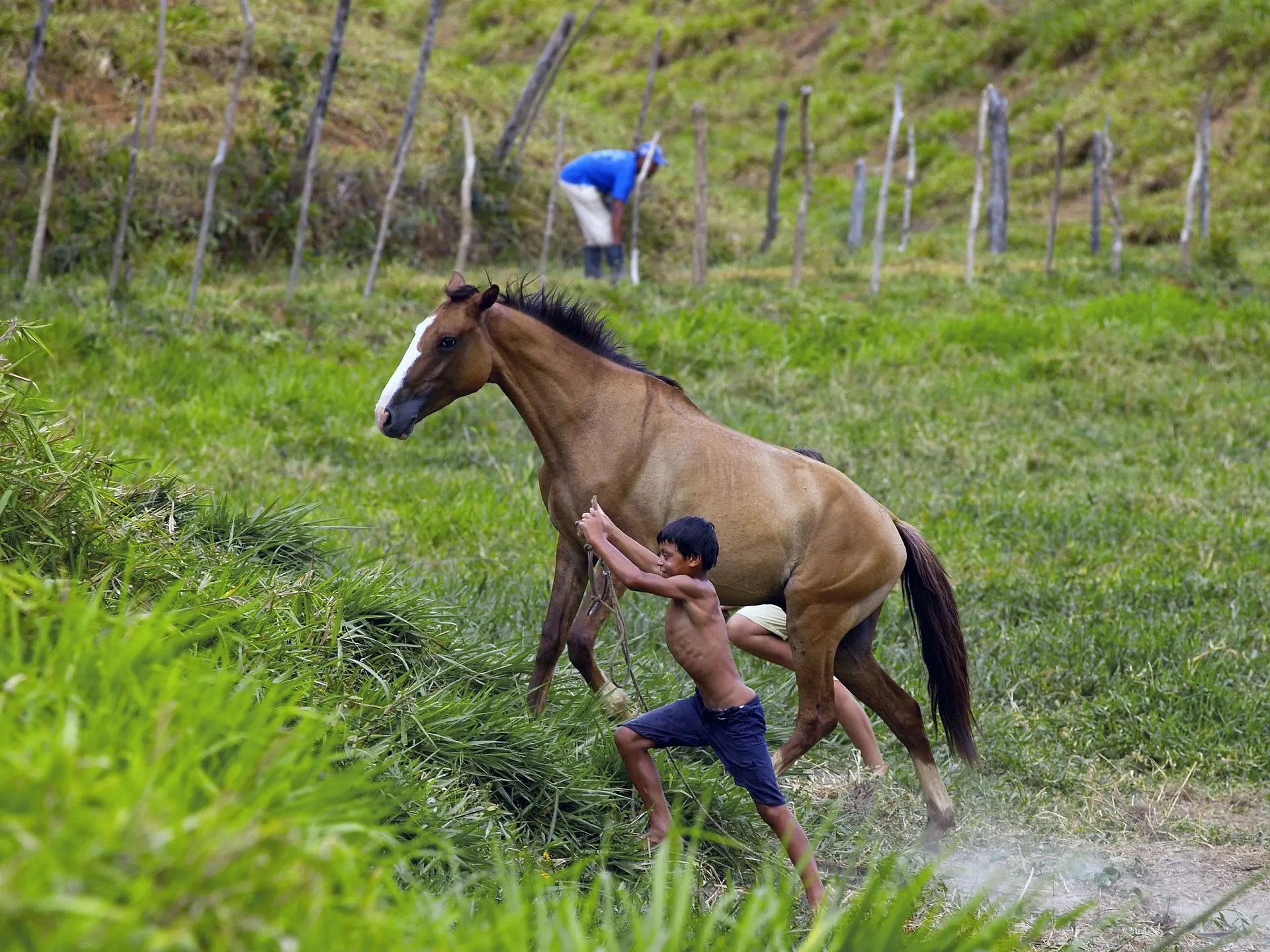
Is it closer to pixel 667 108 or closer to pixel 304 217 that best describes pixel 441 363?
pixel 304 217

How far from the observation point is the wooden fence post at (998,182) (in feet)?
58.4

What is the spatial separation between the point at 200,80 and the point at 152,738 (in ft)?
53.8

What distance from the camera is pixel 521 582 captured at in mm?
7039

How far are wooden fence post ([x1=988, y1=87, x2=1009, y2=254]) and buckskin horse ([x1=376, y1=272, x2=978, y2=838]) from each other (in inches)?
528

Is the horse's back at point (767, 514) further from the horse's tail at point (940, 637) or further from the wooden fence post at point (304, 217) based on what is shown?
the wooden fence post at point (304, 217)

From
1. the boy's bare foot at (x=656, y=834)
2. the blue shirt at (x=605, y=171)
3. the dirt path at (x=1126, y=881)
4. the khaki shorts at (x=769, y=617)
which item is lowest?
the dirt path at (x=1126, y=881)

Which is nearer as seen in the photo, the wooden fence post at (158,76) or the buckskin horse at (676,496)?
the buckskin horse at (676,496)

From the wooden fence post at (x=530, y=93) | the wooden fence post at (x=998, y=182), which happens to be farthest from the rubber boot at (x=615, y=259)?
the wooden fence post at (x=998, y=182)

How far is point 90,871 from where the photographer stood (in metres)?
1.77

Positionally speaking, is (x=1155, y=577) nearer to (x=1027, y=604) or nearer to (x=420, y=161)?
(x=1027, y=604)

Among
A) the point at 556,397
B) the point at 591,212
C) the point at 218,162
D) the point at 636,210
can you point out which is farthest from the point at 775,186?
the point at 556,397

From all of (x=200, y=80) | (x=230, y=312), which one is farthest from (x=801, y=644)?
(x=200, y=80)

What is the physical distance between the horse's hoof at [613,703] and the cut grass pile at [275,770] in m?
0.19

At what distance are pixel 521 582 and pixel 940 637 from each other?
245 centimetres
